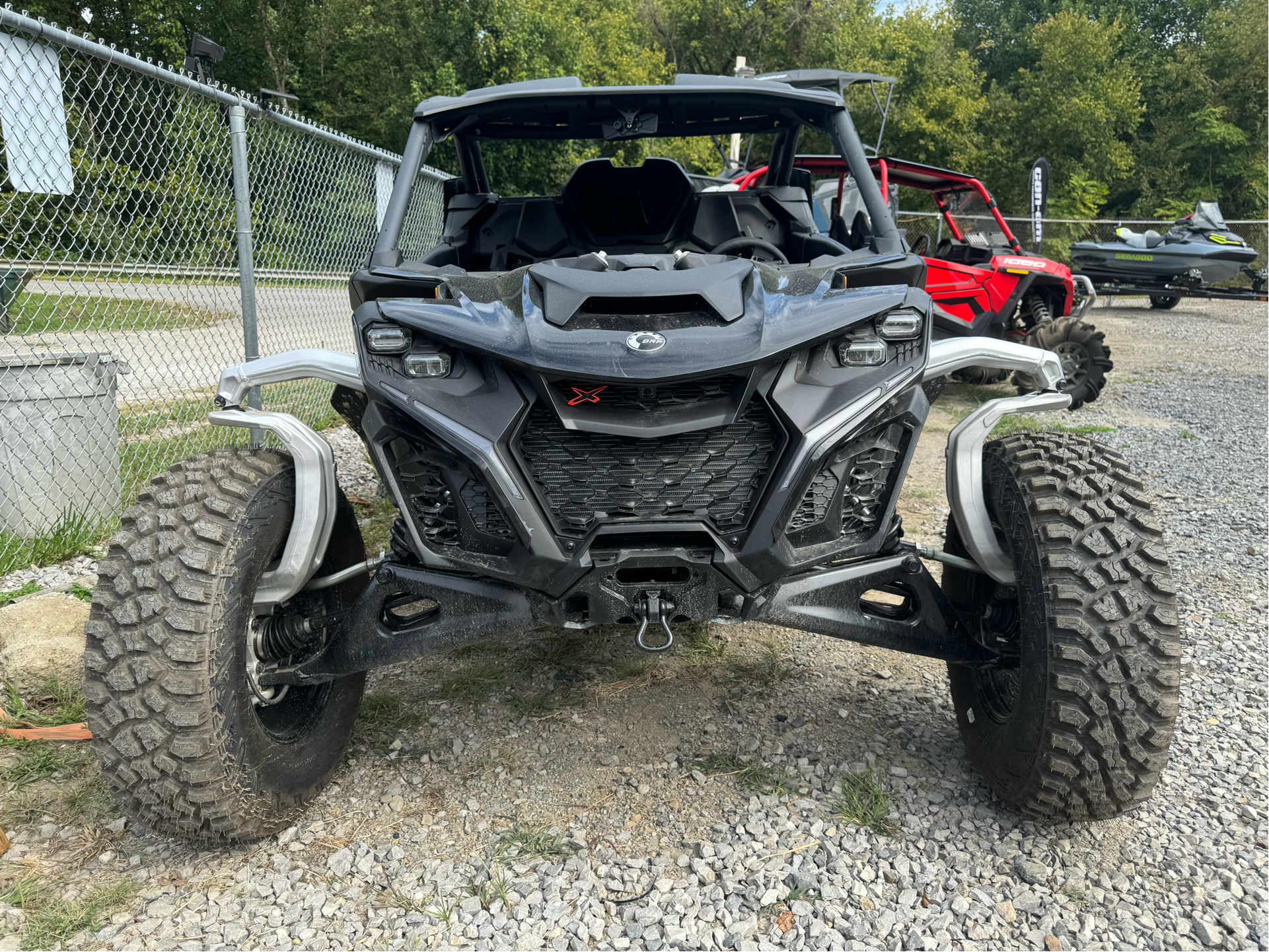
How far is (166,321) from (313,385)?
1.46 m

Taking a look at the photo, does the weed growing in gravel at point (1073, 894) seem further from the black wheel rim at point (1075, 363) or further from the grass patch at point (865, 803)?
the black wheel rim at point (1075, 363)

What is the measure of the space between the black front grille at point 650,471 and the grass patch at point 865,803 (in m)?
0.94

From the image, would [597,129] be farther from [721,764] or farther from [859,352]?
[721,764]

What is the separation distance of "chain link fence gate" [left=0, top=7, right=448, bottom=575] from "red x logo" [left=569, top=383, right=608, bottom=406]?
2.77 metres

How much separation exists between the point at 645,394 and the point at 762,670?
1.60 m

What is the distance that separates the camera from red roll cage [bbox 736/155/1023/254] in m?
7.98

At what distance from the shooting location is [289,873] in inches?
92.9

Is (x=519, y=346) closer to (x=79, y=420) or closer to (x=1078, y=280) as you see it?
(x=79, y=420)

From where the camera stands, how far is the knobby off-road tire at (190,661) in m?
2.20

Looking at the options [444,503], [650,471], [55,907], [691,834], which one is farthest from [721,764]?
[55,907]

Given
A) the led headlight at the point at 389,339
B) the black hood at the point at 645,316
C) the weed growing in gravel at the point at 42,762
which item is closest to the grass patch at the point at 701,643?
the black hood at the point at 645,316

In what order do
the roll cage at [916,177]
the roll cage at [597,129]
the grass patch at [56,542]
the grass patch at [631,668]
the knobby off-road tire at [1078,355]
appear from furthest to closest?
the knobby off-road tire at [1078,355] < the roll cage at [916,177] < the grass patch at [56,542] < the grass patch at [631,668] < the roll cage at [597,129]

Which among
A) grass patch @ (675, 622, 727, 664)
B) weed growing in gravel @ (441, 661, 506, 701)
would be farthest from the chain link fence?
weed growing in gravel @ (441, 661, 506, 701)

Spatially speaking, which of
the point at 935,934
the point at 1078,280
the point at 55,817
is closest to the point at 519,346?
the point at 935,934
